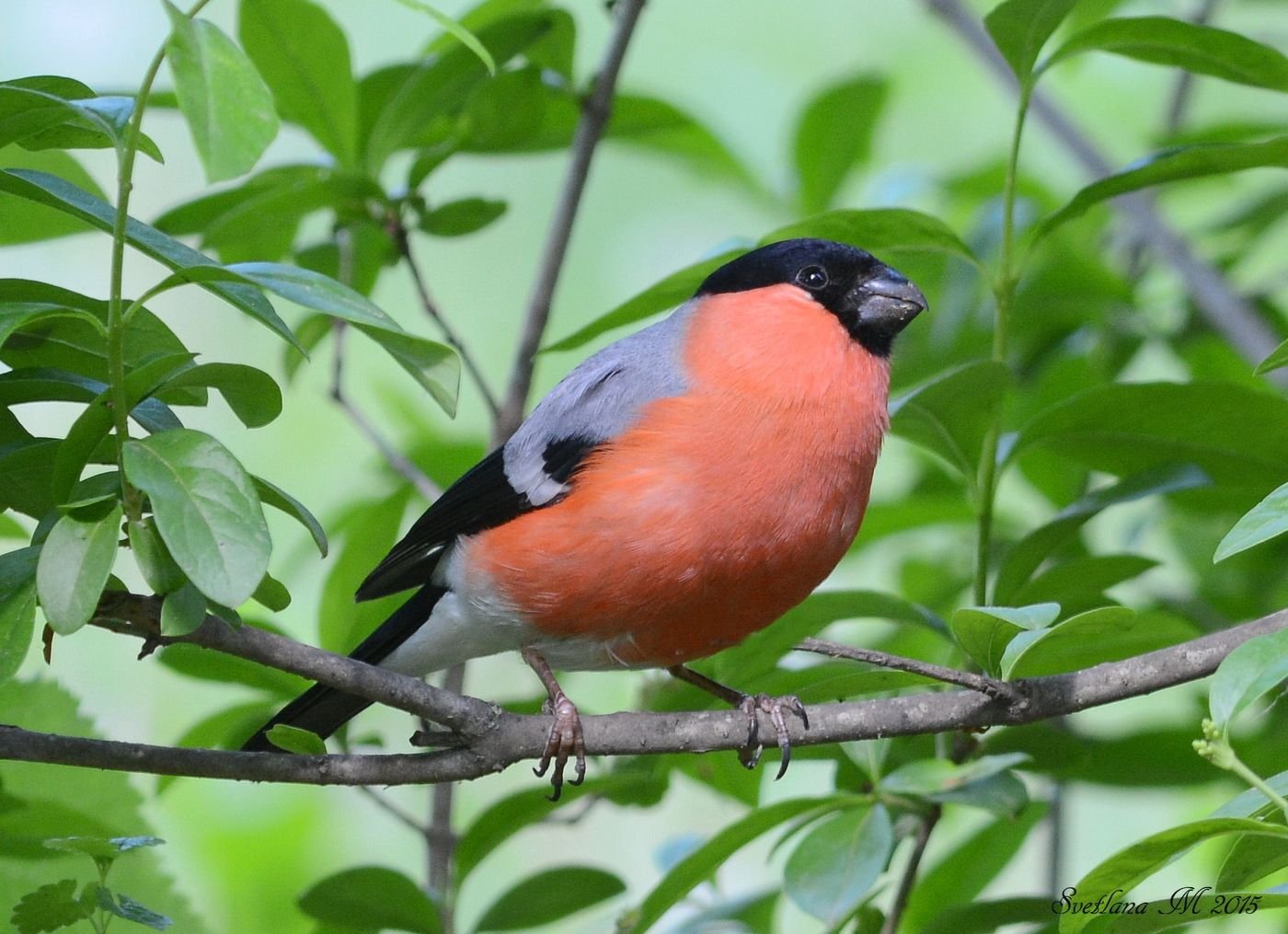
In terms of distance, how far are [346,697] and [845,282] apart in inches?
52.0

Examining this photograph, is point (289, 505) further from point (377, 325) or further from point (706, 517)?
point (706, 517)

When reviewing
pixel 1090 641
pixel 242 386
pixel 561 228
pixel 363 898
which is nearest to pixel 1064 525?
pixel 1090 641

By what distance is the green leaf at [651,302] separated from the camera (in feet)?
8.07

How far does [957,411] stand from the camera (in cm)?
247

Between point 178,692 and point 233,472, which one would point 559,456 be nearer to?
point 233,472

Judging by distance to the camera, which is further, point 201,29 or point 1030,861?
point 1030,861

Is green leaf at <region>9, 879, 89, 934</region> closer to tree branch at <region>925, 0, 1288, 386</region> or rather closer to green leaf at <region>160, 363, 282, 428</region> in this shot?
green leaf at <region>160, 363, 282, 428</region>

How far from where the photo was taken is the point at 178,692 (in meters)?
5.49

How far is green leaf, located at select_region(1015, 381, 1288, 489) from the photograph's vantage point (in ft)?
7.94

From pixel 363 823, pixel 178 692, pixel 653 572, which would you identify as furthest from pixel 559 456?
pixel 178 692

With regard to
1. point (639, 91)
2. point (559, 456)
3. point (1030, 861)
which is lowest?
point (1030, 861)

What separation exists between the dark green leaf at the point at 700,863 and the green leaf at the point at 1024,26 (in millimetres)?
1357

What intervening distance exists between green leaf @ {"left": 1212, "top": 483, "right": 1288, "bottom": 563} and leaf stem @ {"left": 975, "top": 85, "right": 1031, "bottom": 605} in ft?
2.84

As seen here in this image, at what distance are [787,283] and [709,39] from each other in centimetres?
439
